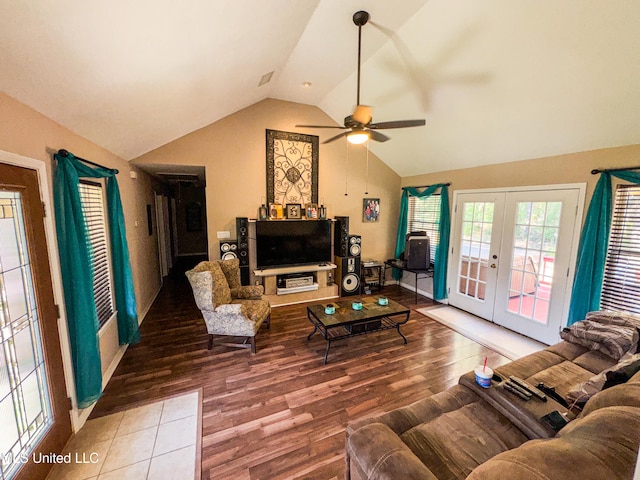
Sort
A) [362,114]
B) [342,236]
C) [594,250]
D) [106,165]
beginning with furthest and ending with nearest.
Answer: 1. [342,236]
2. [106,165]
3. [594,250]
4. [362,114]

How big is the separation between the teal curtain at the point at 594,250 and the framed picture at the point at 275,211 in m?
4.03

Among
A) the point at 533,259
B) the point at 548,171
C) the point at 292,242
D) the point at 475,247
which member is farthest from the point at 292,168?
the point at 533,259

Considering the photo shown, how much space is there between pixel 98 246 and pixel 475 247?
16.5 ft

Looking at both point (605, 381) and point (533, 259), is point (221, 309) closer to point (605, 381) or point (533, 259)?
point (605, 381)

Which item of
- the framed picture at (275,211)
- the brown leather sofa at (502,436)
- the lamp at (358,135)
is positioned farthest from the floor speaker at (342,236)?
the brown leather sofa at (502,436)

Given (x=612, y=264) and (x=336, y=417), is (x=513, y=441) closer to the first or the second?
(x=336, y=417)

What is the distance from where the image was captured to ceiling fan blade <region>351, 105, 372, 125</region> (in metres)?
2.41

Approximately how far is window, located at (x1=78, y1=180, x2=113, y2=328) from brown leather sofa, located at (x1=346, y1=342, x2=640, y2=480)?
8.87ft

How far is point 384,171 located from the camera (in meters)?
5.49

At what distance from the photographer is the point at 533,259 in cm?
349

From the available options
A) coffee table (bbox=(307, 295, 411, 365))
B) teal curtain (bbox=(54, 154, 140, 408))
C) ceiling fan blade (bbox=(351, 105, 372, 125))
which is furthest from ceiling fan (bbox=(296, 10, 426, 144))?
coffee table (bbox=(307, 295, 411, 365))

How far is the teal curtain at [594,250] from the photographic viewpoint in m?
2.75

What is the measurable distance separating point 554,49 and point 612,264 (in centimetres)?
226

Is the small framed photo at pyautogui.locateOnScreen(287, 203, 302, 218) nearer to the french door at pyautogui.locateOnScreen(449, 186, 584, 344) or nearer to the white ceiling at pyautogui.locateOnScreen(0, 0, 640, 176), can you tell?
the white ceiling at pyautogui.locateOnScreen(0, 0, 640, 176)
